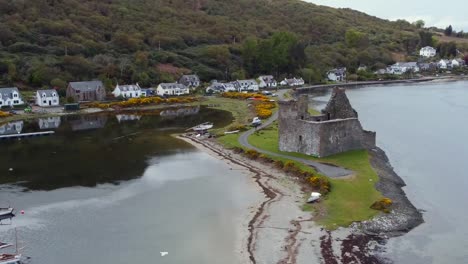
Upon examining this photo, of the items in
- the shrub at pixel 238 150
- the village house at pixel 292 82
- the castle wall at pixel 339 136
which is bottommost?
the shrub at pixel 238 150

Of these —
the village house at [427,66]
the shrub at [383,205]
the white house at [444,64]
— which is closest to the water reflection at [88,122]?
the shrub at [383,205]

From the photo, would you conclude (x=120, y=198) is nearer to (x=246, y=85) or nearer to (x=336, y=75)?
(x=246, y=85)

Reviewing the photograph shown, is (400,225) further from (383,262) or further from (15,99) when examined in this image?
(15,99)

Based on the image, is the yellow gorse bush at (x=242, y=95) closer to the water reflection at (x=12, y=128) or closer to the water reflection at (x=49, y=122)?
the water reflection at (x=49, y=122)

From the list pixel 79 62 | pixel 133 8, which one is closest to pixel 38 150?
pixel 79 62

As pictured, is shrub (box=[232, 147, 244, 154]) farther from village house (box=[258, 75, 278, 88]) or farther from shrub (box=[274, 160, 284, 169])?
village house (box=[258, 75, 278, 88])

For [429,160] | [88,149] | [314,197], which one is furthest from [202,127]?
[314,197]

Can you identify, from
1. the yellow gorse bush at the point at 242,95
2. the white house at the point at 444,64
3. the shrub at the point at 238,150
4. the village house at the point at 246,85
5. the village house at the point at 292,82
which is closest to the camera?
the shrub at the point at 238,150
